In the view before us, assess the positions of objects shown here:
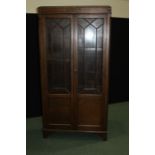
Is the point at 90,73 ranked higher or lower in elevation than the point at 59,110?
higher

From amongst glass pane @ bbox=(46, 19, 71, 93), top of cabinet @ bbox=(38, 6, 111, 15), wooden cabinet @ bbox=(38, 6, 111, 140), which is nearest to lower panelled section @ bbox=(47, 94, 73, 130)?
wooden cabinet @ bbox=(38, 6, 111, 140)

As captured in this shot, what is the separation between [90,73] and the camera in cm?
383

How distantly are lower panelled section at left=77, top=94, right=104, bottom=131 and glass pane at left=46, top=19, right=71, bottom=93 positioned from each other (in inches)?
13.1

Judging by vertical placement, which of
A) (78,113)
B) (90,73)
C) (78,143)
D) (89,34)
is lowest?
(78,143)

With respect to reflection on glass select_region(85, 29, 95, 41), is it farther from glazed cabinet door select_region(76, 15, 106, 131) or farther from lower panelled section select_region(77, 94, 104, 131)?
lower panelled section select_region(77, 94, 104, 131)

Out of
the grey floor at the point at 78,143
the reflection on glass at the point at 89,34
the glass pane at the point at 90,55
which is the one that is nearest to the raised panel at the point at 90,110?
the glass pane at the point at 90,55

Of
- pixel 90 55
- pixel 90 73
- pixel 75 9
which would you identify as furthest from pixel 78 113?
pixel 75 9

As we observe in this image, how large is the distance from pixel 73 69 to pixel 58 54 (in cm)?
35

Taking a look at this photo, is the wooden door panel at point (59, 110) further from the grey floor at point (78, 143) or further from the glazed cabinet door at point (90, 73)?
the grey floor at point (78, 143)

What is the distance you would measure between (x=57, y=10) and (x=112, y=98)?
315 centimetres

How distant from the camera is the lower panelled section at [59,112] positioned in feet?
12.7

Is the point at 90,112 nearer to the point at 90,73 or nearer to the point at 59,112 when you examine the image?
the point at 59,112

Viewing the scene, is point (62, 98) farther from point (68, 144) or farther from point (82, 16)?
point (82, 16)
